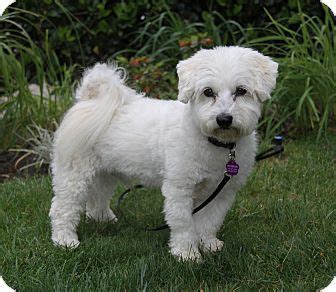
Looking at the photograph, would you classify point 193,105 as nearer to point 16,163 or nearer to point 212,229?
point 212,229

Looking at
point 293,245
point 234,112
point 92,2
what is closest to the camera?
point 234,112

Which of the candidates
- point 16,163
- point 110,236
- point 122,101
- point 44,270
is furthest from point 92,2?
point 44,270

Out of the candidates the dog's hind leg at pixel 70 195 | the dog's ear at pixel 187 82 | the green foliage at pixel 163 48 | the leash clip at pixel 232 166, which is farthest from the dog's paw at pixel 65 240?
the green foliage at pixel 163 48

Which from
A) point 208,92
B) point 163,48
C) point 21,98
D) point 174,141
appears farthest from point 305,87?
point 21,98

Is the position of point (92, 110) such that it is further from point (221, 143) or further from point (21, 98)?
point (21, 98)

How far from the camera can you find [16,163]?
19.7 ft

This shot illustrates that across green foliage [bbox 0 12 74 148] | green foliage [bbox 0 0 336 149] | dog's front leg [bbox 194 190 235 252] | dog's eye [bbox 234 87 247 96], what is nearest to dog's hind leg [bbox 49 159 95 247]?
dog's front leg [bbox 194 190 235 252]

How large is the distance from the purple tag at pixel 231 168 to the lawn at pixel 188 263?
0.46 m

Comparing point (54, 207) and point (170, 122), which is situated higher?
point (170, 122)

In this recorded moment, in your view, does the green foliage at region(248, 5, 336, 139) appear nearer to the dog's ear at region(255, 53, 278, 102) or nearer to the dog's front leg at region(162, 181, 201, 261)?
the dog's ear at region(255, 53, 278, 102)

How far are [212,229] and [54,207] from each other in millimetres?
1143

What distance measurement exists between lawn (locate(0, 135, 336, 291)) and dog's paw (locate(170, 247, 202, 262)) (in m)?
0.05

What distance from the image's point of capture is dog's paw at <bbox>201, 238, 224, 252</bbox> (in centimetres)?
391

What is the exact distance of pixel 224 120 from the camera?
3.39m
